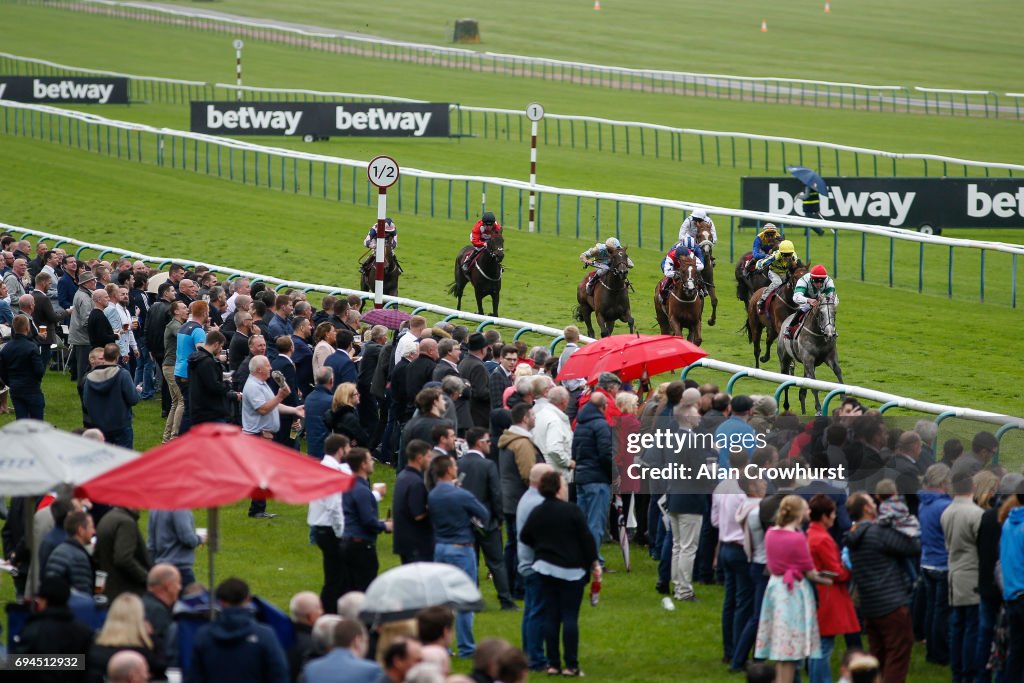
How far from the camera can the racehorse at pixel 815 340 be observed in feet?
54.9

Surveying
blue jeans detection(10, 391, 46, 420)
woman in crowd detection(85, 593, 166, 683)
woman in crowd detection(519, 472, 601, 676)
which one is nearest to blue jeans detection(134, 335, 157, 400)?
blue jeans detection(10, 391, 46, 420)

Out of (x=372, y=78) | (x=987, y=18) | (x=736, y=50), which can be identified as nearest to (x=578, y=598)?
(x=372, y=78)

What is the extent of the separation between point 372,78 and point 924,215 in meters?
34.0

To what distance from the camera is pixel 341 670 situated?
700 centimetres

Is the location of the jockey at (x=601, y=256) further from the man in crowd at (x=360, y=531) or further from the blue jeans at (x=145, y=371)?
the man in crowd at (x=360, y=531)

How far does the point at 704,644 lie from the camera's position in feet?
33.8

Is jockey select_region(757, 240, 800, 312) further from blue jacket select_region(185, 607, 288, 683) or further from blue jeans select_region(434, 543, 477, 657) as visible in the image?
blue jacket select_region(185, 607, 288, 683)

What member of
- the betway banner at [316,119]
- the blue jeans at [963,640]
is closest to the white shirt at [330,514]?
the blue jeans at [963,640]

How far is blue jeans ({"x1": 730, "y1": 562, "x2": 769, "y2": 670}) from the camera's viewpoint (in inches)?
377

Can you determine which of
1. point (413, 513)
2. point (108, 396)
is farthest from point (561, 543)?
point (108, 396)

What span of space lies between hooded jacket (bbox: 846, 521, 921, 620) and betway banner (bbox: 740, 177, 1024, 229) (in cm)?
1733

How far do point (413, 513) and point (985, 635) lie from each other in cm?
362

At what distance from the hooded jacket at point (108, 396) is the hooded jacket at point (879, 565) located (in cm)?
659

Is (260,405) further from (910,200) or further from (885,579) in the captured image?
(910,200)
